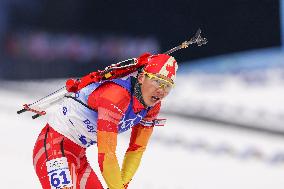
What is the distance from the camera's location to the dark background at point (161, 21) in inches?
375

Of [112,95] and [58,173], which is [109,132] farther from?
[58,173]

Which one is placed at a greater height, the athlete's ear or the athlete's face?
the athlete's ear

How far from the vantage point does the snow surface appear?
6594 mm

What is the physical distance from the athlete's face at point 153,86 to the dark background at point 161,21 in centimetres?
535

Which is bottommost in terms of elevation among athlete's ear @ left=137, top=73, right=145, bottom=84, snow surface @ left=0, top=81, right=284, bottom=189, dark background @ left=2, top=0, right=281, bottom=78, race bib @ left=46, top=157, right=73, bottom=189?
race bib @ left=46, top=157, right=73, bottom=189

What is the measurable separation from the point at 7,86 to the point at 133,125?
577cm

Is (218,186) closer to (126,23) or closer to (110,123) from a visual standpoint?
(110,123)

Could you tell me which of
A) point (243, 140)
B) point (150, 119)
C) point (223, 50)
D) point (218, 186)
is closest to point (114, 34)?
point (223, 50)

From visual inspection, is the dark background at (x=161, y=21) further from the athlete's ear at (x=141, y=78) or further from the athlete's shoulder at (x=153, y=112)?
the athlete's ear at (x=141, y=78)

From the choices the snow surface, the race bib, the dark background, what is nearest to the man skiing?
the race bib

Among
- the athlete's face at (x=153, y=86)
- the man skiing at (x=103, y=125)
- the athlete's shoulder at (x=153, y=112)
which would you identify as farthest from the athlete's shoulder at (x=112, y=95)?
the athlete's shoulder at (x=153, y=112)

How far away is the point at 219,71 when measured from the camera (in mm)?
9727

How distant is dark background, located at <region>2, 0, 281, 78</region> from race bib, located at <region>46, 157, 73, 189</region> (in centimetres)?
534

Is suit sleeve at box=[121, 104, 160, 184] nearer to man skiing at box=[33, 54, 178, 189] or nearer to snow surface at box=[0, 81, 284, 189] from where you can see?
man skiing at box=[33, 54, 178, 189]
